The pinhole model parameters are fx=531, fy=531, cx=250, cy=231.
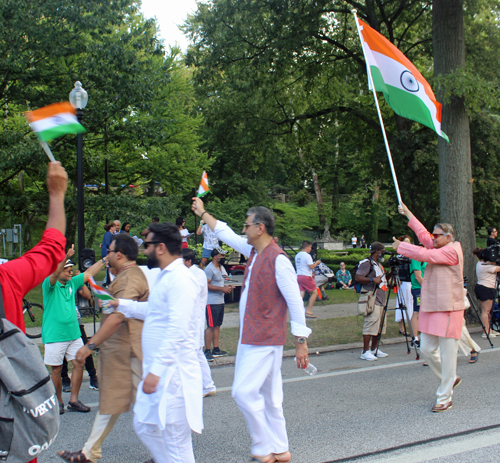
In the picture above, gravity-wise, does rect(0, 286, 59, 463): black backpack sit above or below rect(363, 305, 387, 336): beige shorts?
above

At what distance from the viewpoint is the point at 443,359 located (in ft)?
18.8

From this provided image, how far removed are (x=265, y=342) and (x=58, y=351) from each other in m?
2.75

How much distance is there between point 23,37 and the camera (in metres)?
15.4

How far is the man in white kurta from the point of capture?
342 cm

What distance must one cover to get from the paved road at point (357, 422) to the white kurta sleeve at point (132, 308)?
1262 millimetres

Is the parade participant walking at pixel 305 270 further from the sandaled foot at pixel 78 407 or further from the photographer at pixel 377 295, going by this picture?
the sandaled foot at pixel 78 407

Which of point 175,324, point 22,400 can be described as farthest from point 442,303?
point 22,400

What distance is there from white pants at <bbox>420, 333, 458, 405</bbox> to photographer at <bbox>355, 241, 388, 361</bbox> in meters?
2.34

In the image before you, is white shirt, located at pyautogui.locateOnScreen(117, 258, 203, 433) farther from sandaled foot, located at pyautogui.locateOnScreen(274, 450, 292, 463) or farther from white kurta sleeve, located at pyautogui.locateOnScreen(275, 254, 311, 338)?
sandaled foot, located at pyautogui.locateOnScreen(274, 450, 292, 463)

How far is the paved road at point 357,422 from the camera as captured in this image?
→ 14.6 feet

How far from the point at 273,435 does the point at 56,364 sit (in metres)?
2.74

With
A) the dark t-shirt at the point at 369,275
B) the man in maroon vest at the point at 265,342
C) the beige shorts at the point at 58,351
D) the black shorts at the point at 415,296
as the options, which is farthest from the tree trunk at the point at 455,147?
the beige shorts at the point at 58,351

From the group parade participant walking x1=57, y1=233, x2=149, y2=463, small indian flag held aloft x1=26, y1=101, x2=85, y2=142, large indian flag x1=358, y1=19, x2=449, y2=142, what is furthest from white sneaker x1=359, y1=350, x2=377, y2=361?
small indian flag held aloft x1=26, y1=101, x2=85, y2=142

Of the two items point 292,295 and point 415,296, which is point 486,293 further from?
point 292,295
